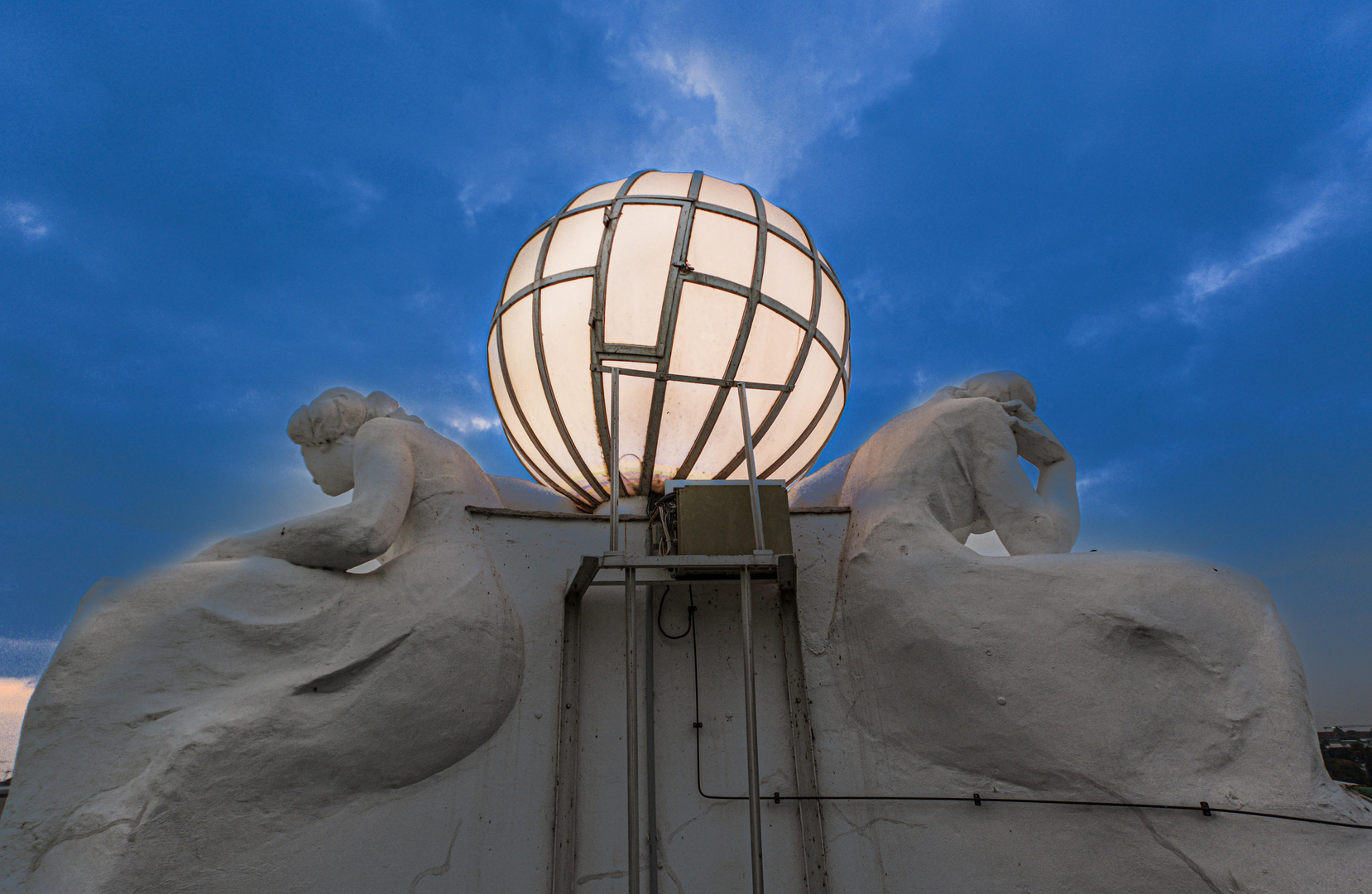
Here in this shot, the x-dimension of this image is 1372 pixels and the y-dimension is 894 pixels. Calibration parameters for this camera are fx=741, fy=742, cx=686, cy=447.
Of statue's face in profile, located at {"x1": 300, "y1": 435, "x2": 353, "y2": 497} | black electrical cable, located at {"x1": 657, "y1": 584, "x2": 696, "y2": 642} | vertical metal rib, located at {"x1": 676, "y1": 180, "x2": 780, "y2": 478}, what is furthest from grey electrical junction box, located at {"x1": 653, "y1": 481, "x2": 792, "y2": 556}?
statue's face in profile, located at {"x1": 300, "y1": 435, "x2": 353, "y2": 497}

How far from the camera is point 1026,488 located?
5184mm

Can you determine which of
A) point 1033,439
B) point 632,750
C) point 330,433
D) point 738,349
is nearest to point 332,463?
point 330,433

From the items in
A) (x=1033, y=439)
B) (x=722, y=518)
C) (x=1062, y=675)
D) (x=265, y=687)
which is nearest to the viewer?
(x=265, y=687)

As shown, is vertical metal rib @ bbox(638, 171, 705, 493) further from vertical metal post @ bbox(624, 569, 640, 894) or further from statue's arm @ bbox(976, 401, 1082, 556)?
statue's arm @ bbox(976, 401, 1082, 556)

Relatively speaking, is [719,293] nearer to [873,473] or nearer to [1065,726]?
[873,473]

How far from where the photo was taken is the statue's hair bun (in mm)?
5070

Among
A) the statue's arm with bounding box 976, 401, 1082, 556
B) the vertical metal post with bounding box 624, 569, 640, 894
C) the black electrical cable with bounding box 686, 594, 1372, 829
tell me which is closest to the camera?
the black electrical cable with bounding box 686, 594, 1372, 829

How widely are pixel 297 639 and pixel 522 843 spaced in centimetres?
165

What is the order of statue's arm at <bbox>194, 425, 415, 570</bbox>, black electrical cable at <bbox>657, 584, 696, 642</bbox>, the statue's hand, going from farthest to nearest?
the statue's hand
black electrical cable at <bbox>657, 584, 696, 642</bbox>
statue's arm at <bbox>194, 425, 415, 570</bbox>

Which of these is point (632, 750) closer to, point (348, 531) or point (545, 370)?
point (348, 531)

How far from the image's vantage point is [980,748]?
414 centimetres

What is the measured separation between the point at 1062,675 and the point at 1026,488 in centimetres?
156

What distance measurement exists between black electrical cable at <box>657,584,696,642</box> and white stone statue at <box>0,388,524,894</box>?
2.89 ft

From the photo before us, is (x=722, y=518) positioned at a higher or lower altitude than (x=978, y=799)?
higher
